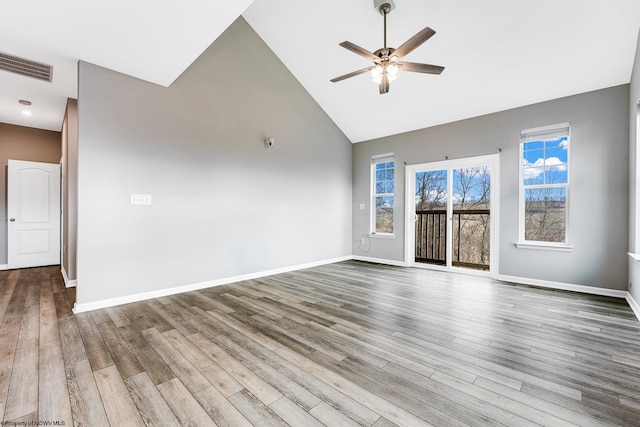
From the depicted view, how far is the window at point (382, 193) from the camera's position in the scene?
6059 mm

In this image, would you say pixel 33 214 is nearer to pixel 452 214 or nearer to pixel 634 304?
pixel 452 214

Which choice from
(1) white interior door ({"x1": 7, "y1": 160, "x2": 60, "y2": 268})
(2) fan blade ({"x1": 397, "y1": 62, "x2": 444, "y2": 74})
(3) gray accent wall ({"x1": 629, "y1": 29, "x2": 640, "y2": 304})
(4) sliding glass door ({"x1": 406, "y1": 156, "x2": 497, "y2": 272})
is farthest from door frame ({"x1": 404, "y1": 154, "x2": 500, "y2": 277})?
(1) white interior door ({"x1": 7, "y1": 160, "x2": 60, "y2": 268})

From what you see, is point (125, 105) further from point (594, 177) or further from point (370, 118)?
point (594, 177)

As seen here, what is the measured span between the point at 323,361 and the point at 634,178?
13.8 ft

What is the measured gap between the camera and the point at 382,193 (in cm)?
622

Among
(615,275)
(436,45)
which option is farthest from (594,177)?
(436,45)

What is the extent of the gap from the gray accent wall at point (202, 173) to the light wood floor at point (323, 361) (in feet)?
2.18

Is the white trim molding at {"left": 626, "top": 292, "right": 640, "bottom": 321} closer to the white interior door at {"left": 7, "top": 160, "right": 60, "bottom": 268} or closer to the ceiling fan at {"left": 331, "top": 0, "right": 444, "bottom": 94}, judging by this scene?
the ceiling fan at {"left": 331, "top": 0, "right": 444, "bottom": 94}

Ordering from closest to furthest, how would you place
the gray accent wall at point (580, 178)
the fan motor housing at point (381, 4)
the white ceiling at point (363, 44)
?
the white ceiling at point (363, 44)
the fan motor housing at point (381, 4)
the gray accent wall at point (580, 178)

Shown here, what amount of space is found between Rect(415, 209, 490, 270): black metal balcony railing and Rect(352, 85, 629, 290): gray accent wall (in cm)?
48

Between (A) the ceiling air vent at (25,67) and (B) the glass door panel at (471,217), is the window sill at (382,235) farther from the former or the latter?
(A) the ceiling air vent at (25,67)

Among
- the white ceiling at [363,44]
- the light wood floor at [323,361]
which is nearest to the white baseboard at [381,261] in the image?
the light wood floor at [323,361]

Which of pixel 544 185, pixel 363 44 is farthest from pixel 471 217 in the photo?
pixel 363 44

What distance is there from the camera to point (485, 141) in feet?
15.6
